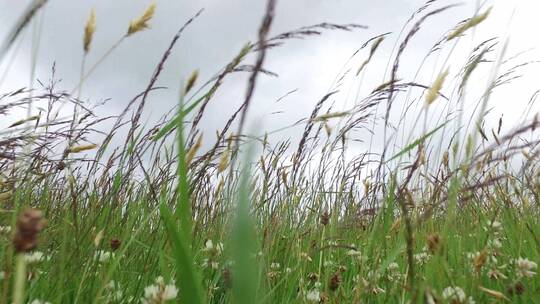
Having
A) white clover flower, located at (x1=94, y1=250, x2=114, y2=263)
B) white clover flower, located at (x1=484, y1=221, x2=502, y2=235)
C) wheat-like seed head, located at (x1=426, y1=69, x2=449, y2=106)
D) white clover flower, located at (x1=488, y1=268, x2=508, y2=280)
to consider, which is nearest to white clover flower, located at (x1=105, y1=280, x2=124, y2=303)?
white clover flower, located at (x1=94, y1=250, x2=114, y2=263)

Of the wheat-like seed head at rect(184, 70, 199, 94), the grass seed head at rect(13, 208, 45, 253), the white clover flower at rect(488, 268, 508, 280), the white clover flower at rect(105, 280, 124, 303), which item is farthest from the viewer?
the white clover flower at rect(488, 268, 508, 280)

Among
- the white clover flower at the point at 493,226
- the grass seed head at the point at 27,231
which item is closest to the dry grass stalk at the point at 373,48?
the white clover flower at the point at 493,226

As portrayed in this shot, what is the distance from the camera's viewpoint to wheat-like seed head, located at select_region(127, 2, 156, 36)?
1431mm

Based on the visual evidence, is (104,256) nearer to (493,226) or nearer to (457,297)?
(457,297)

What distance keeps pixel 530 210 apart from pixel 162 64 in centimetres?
297

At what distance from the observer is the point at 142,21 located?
1438 mm

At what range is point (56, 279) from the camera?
150 centimetres

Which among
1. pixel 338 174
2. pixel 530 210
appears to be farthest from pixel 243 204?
pixel 530 210

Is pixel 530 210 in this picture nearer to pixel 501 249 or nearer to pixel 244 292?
pixel 501 249

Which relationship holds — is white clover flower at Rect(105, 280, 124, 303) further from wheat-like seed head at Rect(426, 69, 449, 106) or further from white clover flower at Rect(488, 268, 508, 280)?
white clover flower at Rect(488, 268, 508, 280)

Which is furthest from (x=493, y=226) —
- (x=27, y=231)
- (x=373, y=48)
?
(x=27, y=231)

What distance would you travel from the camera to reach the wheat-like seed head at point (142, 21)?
143 centimetres

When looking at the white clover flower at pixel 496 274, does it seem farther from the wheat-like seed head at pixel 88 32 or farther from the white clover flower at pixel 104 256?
the wheat-like seed head at pixel 88 32

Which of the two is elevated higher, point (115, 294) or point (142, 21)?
point (142, 21)
